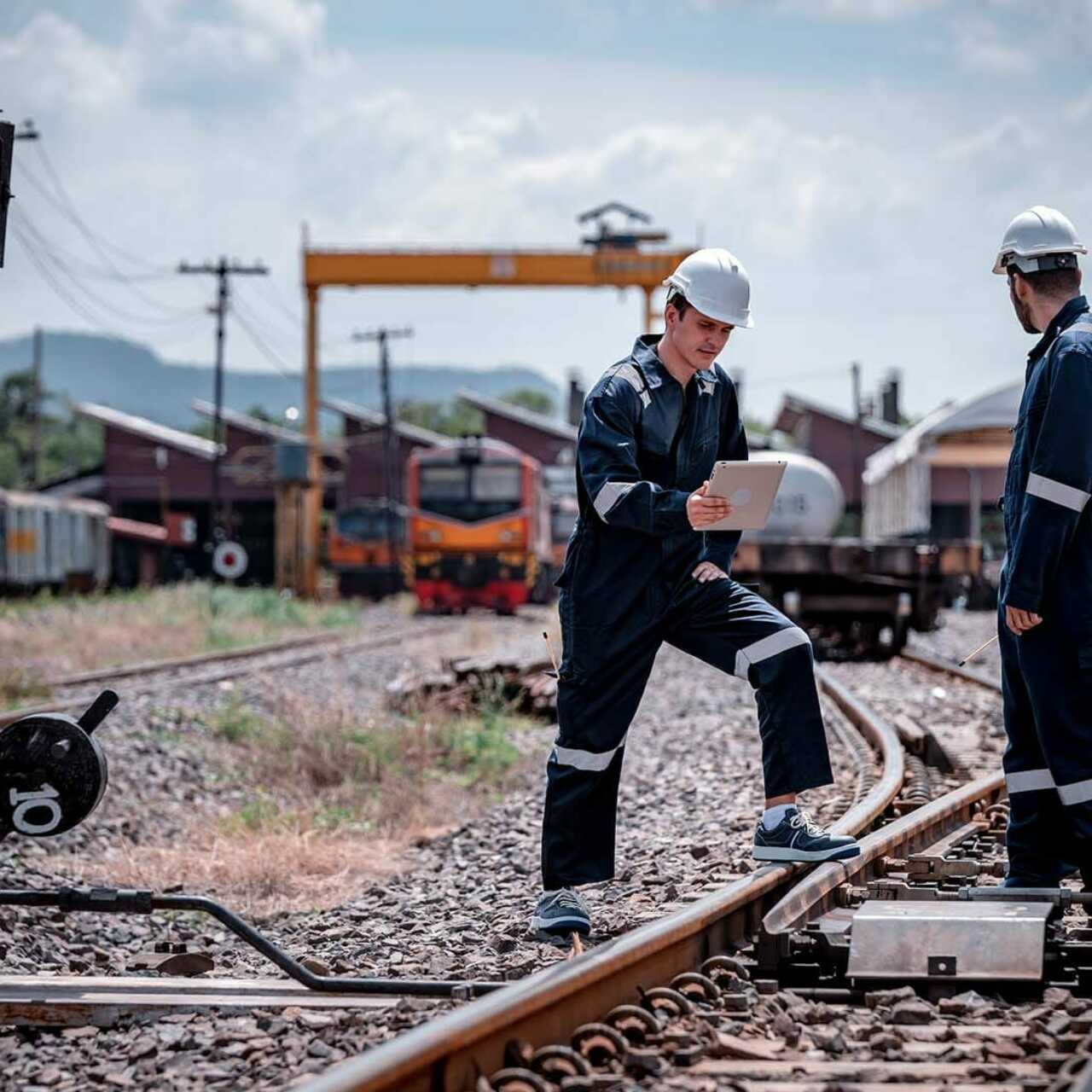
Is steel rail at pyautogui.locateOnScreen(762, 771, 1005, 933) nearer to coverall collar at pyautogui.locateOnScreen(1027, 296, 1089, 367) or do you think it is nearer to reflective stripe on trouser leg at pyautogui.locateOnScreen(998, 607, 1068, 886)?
reflective stripe on trouser leg at pyautogui.locateOnScreen(998, 607, 1068, 886)

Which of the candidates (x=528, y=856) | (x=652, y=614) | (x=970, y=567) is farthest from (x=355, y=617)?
(x=652, y=614)

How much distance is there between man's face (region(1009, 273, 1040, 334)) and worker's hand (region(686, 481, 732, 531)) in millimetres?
1057

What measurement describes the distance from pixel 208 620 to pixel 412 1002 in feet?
79.1

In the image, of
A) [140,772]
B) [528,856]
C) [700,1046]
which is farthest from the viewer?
[140,772]

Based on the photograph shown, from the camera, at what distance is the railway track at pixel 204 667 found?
1438cm

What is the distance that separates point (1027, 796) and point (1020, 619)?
575 mm

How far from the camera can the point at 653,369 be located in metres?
4.93

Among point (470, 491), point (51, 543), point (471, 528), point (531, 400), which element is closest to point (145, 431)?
point (51, 543)

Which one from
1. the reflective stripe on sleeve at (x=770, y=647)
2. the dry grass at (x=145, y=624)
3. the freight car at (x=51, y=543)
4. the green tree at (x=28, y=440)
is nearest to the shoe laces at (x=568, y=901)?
the reflective stripe on sleeve at (x=770, y=647)

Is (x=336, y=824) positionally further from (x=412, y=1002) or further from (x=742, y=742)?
(x=412, y=1002)

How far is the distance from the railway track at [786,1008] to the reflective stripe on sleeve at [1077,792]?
301mm

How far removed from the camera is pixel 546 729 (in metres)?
12.2

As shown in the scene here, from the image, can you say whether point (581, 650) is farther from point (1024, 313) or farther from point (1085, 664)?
point (1024, 313)

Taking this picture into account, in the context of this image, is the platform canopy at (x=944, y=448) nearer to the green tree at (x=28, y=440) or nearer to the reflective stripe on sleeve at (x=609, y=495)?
the reflective stripe on sleeve at (x=609, y=495)
